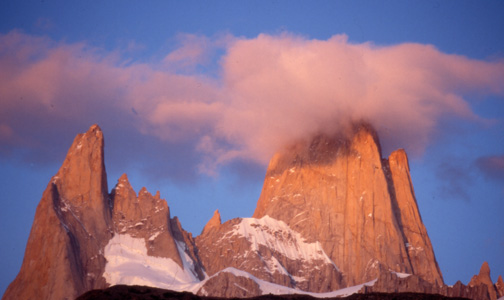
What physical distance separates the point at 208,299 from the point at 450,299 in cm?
2760

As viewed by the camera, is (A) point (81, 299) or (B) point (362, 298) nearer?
(A) point (81, 299)

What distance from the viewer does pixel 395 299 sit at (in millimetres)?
91312

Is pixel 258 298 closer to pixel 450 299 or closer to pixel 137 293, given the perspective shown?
pixel 137 293

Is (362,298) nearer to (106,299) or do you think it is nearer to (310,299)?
(310,299)

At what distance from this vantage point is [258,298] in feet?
322

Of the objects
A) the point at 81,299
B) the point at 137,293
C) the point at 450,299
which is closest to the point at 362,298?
the point at 450,299

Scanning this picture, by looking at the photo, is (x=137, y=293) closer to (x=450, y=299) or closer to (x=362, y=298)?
(x=362, y=298)

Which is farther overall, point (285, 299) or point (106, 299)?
point (285, 299)

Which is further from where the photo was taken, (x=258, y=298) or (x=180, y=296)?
(x=258, y=298)

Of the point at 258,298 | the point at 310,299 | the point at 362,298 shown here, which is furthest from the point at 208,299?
the point at 362,298

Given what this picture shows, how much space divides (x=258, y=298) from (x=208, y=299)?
5.87 metres

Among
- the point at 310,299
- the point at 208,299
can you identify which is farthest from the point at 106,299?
the point at 310,299

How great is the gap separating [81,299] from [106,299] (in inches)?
108

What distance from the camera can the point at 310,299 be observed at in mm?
98250
